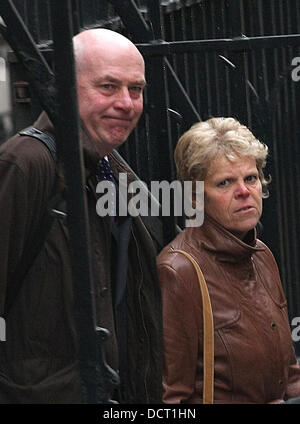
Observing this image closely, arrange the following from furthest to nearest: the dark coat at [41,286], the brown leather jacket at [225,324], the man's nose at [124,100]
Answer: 1. the brown leather jacket at [225,324]
2. the man's nose at [124,100]
3. the dark coat at [41,286]

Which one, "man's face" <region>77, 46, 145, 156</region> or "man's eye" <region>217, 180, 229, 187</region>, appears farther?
"man's eye" <region>217, 180, 229, 187</region>

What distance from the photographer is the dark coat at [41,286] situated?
3.37 meters

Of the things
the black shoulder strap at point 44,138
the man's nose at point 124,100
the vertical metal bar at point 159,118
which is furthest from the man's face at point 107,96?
the vertical metal bar at point 159,118

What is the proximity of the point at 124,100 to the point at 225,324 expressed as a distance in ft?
2.69

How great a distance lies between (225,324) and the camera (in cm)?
372

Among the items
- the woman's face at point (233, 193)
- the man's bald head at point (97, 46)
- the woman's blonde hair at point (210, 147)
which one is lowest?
the woman's face at point (233, 193)

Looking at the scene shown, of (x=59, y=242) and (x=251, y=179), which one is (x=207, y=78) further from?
(x=59, y=242)

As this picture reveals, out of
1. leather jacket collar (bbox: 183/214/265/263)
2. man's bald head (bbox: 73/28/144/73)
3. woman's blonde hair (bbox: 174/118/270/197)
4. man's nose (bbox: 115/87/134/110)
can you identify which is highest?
man's bald head (bbox: 73/28/144/73)

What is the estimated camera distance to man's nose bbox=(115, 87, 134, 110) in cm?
355

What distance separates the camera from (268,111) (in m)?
4.95

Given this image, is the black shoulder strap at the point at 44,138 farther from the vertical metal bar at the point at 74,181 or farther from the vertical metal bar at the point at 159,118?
the vertical metal bar at the point at 159,118

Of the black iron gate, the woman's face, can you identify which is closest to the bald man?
the black iron gate

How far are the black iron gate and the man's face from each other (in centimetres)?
19

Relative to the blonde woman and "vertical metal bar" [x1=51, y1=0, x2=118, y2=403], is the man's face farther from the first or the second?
"vertical metal bar" [x1=51, y1=0, x2=118, y2=403]
